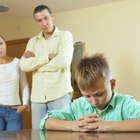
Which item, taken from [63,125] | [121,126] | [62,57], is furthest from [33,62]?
[121,126]

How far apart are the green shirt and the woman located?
3.42ft

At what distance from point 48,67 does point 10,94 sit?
0.39m

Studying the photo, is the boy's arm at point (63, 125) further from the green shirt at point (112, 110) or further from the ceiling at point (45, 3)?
the ceiling at point (45, 3)

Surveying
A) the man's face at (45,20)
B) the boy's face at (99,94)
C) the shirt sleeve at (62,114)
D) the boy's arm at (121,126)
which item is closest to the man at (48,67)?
the man's face at (45,20)

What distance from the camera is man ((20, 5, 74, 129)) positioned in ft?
8.07

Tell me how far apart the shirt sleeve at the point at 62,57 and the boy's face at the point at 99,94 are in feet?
3.63

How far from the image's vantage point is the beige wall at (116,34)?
11.9 feet

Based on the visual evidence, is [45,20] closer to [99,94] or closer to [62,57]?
[62,57]

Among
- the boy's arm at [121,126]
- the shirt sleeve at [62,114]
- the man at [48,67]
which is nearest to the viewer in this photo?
the boy's arm at [121,126]

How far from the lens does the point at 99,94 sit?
4.45 ft

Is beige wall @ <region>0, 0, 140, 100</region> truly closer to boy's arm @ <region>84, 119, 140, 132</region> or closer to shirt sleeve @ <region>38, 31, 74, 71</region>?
shirt sleeve @ <region>38, 31, 74, 71</region>

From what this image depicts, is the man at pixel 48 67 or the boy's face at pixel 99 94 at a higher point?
the man at pixel 48 67

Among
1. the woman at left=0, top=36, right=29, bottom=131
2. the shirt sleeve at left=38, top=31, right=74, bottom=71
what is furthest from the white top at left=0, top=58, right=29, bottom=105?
the shirt sleeve at left=38, top=31, right=74, bottom=71

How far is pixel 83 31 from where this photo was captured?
4.00 metres
